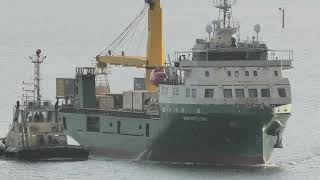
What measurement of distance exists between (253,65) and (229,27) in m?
4.45

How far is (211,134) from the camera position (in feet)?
286

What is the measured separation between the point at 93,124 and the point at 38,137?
18.2ft

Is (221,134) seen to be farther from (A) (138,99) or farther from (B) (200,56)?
(A) (138,99)

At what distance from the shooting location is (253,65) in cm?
8762

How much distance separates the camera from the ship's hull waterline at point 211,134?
85938mm

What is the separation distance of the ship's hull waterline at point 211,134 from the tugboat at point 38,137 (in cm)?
533

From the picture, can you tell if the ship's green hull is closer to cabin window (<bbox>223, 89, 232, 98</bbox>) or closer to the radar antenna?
cabin window (<bbox>223, 89, 232, 98</bbox>)

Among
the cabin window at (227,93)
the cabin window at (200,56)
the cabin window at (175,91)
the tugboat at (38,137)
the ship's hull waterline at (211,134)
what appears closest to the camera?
the ship's hull waterline at (211,134)

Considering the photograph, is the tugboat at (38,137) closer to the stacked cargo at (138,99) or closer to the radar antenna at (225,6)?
the stacked cargo at (138,99)

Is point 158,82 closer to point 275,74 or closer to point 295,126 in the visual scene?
point 275,74

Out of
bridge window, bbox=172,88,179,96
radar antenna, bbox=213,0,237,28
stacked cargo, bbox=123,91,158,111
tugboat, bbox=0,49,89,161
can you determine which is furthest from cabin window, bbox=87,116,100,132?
radar antenna, bbox=213,0,237,28

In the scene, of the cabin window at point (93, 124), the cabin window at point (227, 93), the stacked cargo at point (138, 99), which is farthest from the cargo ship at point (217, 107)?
the cabin window at point (93, 124)

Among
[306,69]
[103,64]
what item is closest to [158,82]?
[103,64]

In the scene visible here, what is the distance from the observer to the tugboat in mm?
93000
